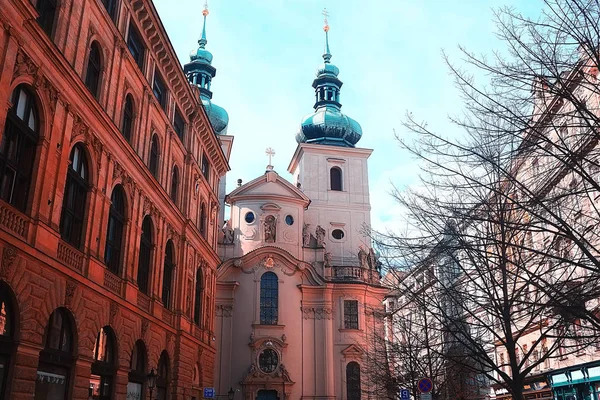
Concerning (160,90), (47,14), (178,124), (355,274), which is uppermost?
(160,90)

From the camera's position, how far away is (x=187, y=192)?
89.9 ft

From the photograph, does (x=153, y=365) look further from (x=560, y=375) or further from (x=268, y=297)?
(x=268, y=297)

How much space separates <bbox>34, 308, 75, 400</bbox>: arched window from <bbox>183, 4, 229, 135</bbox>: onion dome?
141 ft

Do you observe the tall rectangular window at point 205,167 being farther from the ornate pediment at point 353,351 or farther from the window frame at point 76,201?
the ornate pediment at point 353,351

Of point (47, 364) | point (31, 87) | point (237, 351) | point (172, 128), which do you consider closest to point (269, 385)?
point (237, 351)

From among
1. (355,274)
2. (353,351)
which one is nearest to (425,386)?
(353,351)

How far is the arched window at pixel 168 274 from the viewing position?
2434 cm

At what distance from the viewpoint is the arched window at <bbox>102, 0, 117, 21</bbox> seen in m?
18.9

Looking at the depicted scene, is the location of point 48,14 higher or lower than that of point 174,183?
lower

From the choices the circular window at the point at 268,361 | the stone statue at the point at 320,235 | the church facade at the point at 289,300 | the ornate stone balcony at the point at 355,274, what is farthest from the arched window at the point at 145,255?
the stone statue at the point at 320,235

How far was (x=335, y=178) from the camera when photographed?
54625 mm

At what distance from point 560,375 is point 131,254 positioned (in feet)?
64.2

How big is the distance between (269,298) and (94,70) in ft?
97.1

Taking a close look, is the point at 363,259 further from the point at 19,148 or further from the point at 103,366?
the point at 19,148
